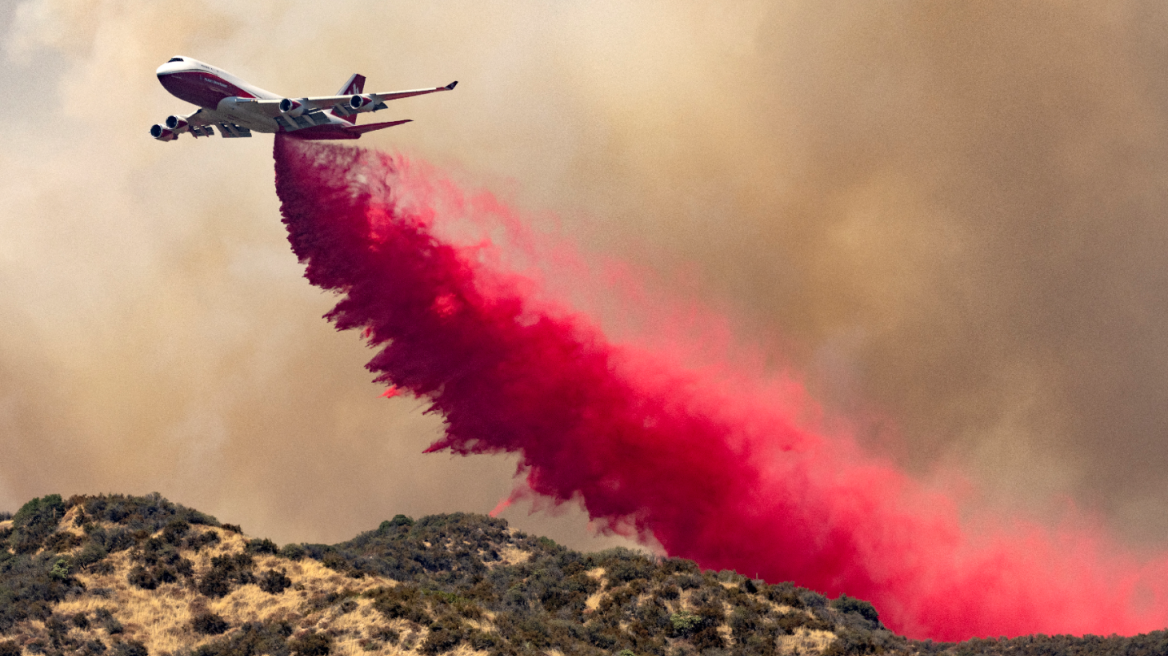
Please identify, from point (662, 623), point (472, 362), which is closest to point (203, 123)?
point (472, 362)

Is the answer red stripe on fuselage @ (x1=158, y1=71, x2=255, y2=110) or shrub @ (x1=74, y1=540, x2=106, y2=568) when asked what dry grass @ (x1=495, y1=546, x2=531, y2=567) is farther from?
red stripe on fuselage @ (x1=158, y1=71, x2=255, y2=110)

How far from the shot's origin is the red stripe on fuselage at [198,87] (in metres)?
63.2

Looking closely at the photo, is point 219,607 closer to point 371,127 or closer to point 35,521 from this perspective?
point 35,521

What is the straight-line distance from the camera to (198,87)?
6356 centimetres

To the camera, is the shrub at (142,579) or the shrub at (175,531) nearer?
the shrub at (142,579)

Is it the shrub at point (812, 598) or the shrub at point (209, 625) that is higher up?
the shrub at point (812, 598)

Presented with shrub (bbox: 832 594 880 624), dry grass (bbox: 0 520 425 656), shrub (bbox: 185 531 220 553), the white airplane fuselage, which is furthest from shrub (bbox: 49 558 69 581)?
shrub (bbox: 832 594 880 624)

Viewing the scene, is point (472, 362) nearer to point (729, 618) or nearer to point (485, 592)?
point (485, 592)

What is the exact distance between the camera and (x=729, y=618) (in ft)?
187

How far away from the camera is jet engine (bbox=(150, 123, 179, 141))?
228ft

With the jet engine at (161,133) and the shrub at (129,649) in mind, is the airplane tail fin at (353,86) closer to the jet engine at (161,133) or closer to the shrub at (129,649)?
the jet engine at (161,133)

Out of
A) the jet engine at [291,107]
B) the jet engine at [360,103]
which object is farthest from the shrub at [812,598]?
the jet engine at [291,107]

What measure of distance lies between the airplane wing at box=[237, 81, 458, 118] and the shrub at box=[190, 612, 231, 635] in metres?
33.8

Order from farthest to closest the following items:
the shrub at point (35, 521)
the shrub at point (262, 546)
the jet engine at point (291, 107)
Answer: the jet engine at point (291, 107), the shrub at point (35, 521), the shrub at point (262, 546)
